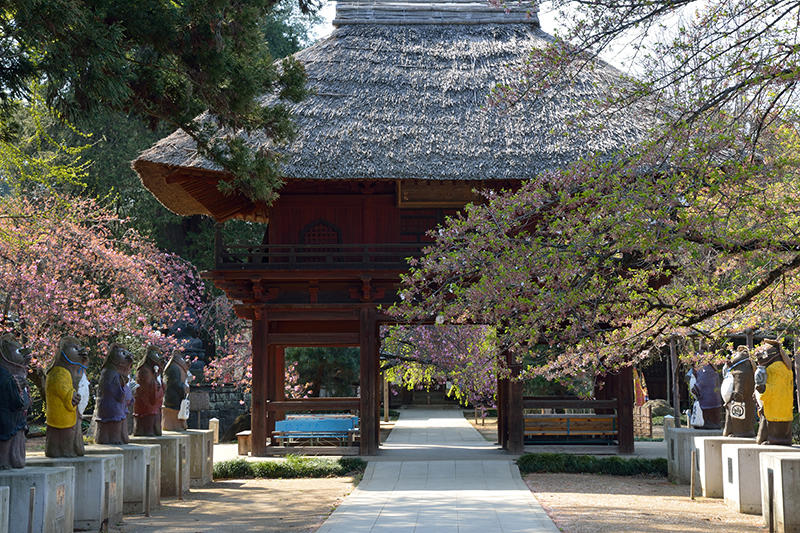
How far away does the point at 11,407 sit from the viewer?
8.44 m

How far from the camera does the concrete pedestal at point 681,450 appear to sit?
532 inches

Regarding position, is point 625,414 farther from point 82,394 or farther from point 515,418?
point 82,394

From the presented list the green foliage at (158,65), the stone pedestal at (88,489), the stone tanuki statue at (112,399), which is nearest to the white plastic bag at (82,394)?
the stone pedestal at (88,489)

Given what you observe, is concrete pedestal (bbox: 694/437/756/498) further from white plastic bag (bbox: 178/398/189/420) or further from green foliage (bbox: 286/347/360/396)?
green foliage (bbox: 286/347/360/396)

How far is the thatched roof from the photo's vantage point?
16016 mm

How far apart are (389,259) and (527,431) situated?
449cm

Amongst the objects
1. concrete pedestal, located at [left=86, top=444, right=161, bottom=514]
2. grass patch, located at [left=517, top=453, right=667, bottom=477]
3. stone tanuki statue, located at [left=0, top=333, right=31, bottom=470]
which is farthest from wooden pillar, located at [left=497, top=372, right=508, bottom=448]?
stone tanuki statue, located at [left=0, top=333, right=31, bottom=470]

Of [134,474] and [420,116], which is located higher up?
[420,116]

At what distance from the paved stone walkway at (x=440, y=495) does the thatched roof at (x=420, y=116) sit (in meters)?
5.27

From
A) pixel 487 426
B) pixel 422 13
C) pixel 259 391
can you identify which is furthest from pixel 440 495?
pixel 487 426

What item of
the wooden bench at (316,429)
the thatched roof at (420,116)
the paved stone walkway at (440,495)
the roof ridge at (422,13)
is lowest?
the paved stone walkway at (440,495)

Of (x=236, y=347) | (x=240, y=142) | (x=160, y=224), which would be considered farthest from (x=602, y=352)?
(x=160, y=224)

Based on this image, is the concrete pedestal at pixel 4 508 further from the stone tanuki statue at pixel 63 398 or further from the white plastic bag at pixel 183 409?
the white plastic bag at pixel 183 409

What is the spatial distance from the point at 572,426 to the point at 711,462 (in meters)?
5.39
